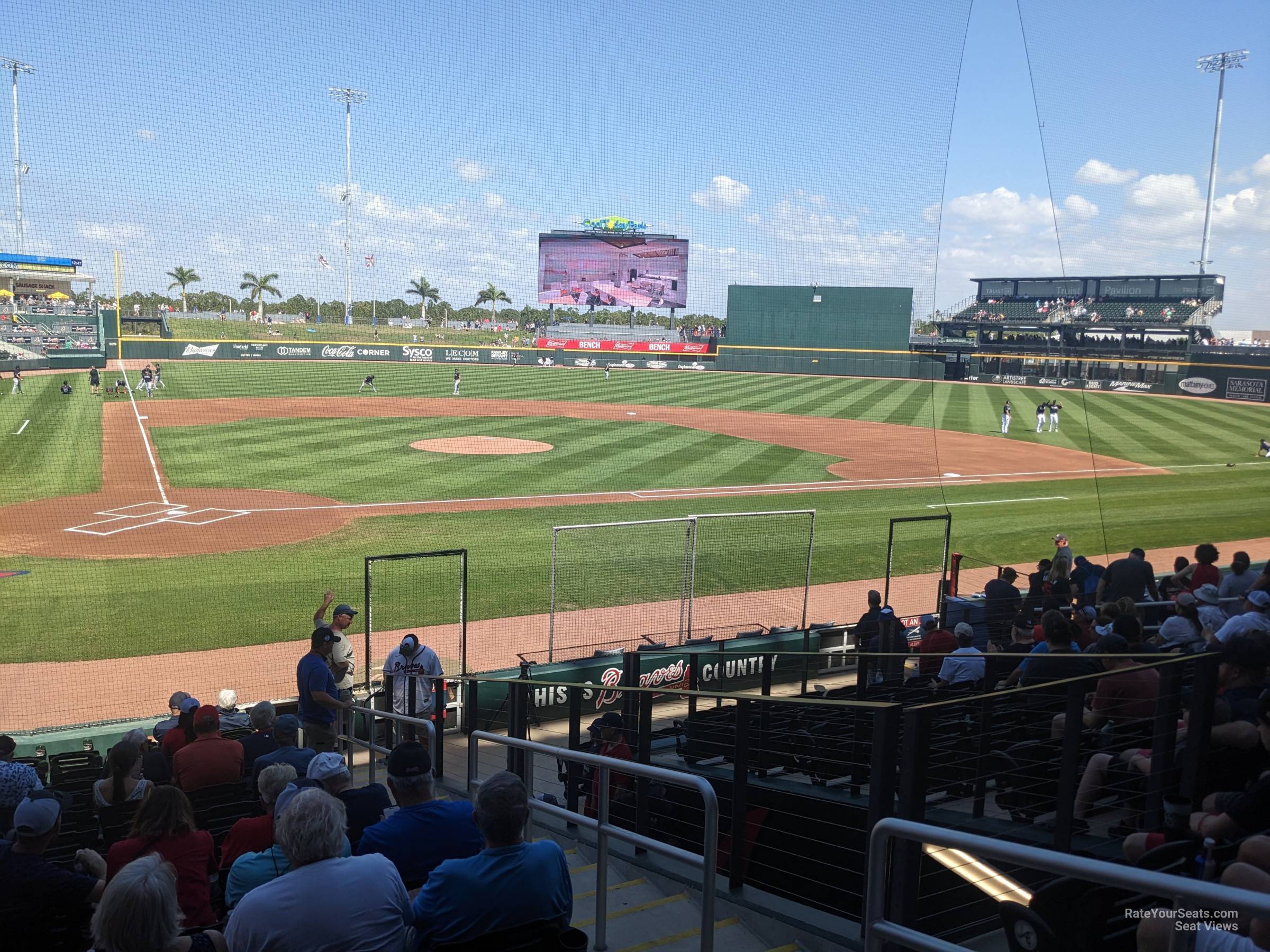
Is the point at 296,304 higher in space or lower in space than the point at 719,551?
higher

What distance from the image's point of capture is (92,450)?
2633 centimetres

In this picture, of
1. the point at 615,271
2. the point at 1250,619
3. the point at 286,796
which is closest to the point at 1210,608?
the point at 1250,619

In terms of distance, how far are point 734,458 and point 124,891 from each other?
26667 mm

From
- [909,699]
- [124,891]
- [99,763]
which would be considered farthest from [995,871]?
[99,763]

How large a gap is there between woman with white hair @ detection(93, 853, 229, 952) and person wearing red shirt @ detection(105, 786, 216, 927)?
42.3 inches

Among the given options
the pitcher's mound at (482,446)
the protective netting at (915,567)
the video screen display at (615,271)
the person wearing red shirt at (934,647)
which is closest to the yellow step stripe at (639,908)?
the person wearing red shirt at (934,647)

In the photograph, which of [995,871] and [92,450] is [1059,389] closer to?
[995,871]

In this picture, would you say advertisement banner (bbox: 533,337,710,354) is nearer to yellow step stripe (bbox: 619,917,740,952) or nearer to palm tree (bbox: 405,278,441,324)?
palm tree (bbox: 405,278,441,324)

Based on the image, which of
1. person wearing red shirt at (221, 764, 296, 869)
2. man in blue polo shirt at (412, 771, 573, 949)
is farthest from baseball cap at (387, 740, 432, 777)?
person wearing red shirt at (221, 764, 296, 869)

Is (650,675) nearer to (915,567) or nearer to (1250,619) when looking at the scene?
(1250,619)

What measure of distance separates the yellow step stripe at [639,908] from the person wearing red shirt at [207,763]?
9.15ft

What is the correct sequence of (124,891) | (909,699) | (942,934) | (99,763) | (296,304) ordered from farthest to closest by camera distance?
1. (296,304)
2. (99,763)
3. (909,699)
4. (942,934)
5. (124,891)

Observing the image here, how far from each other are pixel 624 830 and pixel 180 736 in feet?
15.0

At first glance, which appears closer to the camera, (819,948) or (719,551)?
(819,948)
